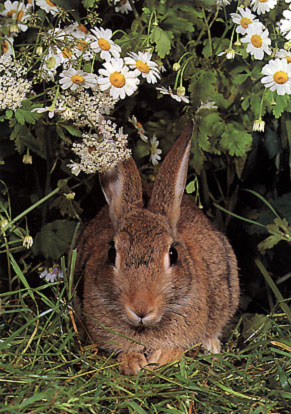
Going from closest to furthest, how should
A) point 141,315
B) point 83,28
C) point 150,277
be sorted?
point 141,315, point 150,277, point 83,28

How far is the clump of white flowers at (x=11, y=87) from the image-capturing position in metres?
2.92

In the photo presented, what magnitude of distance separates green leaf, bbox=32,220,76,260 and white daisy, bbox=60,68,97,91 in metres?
0.92

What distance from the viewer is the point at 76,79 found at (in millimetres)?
2957

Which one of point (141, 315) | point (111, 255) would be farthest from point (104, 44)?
point (141, 315)

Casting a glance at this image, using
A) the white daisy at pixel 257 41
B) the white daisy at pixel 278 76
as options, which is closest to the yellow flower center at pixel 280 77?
the white daisy at pixel 278 76

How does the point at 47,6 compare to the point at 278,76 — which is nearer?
the point at 278,76

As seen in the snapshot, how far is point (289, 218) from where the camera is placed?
11.9 feet

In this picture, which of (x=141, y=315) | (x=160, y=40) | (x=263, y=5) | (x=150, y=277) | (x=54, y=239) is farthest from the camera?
(x=54, y=239)

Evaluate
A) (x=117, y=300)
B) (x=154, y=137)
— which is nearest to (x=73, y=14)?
(x=154, y=137)

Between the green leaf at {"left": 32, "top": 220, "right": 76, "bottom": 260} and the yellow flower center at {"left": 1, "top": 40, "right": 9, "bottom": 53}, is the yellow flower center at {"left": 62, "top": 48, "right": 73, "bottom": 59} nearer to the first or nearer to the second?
the yellow flower center at {"left": 1, "top": 40, "right": 9, "bottom": 53}

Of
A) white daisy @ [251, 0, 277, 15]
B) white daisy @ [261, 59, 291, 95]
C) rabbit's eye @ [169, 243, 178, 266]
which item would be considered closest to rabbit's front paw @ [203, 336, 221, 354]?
rabbit's eye @ [169, 243, 178, 266]

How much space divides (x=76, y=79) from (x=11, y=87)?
298 millimetres

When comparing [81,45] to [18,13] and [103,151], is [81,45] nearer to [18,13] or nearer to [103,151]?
[18,13]

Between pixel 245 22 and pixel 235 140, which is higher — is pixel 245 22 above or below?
above
